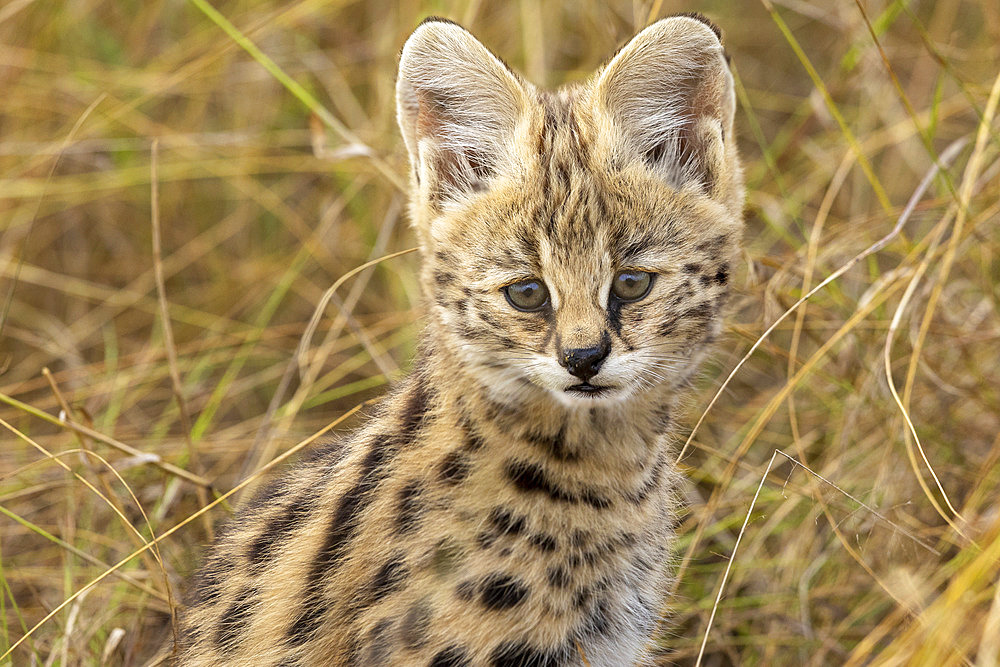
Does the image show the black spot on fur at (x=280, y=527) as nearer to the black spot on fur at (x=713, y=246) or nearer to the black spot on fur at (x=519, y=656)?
the black spot on fur at (x=519, y=656)

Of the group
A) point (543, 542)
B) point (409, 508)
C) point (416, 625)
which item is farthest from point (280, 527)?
point (543, 542)

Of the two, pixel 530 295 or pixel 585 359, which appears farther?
pixel 530 295

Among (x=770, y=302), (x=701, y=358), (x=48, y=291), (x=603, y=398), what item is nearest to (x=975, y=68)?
(x=770, y=302)

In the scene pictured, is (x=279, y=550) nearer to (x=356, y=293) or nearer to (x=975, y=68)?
(x=356, y=293)

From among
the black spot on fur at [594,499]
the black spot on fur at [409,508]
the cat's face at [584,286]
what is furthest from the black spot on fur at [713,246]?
the black spot on fur at [409,508]

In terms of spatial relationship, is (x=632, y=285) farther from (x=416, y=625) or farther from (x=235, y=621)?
(x=235, y=621)
